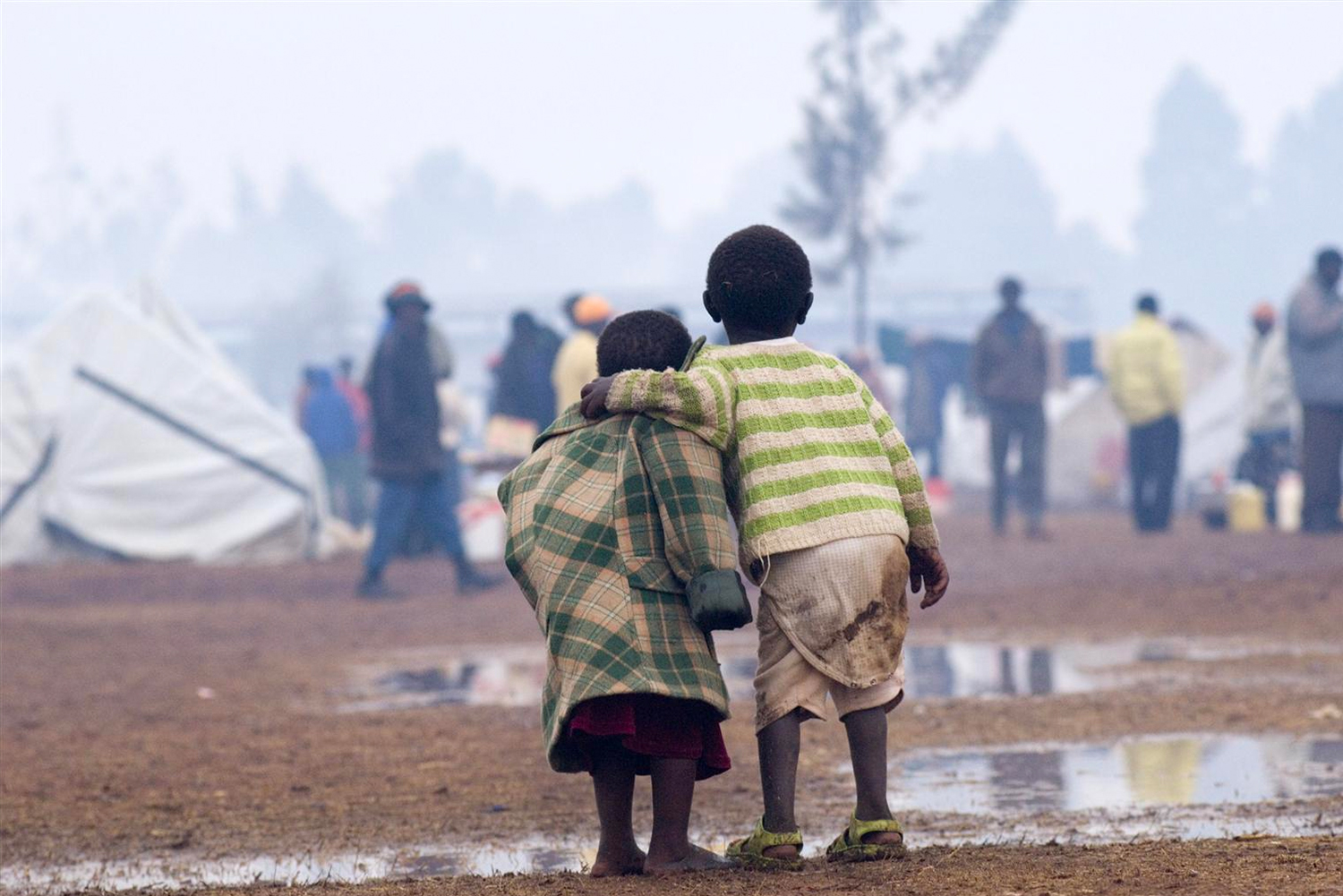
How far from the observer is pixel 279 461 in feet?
56.0

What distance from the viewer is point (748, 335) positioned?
14.3ft

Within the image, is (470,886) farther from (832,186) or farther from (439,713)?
(832,186)

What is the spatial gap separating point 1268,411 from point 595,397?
13326 mm

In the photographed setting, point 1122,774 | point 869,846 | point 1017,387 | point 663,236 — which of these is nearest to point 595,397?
point 869,846

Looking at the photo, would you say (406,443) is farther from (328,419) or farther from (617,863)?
(617,863)

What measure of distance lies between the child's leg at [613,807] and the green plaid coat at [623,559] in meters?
0.06

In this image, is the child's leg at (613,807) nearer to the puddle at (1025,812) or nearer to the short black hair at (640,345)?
the puddle at (1025,812)

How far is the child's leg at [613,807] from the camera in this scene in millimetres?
4184

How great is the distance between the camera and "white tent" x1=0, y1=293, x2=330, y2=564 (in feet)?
53.9

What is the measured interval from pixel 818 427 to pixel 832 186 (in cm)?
3013

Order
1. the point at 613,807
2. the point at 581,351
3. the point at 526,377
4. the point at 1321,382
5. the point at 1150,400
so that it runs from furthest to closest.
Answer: the point at 1150,400 → the point at 526,377 → the point at 1321,382 → the point at 581,351 → the point at 613,807

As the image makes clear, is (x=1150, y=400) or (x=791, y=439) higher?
(x=791, y=439)

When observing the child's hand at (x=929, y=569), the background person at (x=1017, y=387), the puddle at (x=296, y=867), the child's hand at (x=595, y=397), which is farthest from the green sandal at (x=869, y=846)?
the background person at (x=1017, y=387)

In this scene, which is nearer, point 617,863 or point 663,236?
point 617,863
